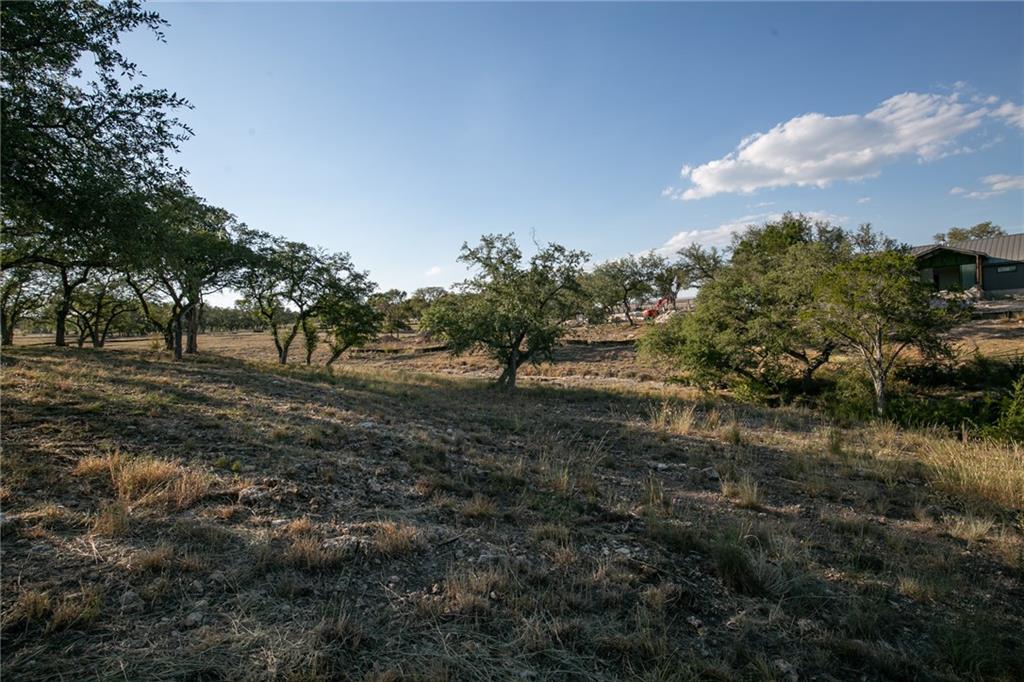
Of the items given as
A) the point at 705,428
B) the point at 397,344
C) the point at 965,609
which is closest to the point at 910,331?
the point at 705,428

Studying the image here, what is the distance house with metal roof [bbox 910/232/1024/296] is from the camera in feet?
123

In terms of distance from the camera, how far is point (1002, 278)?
1495 inches

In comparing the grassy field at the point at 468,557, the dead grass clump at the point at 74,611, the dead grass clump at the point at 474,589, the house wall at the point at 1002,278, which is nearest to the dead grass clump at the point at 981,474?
the grassy field at the point at 468,557

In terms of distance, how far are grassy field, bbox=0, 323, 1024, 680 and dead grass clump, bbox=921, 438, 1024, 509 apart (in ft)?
0.15

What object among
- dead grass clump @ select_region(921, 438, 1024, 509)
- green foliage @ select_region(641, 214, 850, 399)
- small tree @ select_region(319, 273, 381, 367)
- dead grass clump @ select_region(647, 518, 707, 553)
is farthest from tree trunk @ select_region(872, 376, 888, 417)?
small tree @ select_region(319, 273, 381, 367)

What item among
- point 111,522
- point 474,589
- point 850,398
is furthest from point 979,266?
point 111,522

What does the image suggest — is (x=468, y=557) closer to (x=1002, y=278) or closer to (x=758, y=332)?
(x=758, y=332)

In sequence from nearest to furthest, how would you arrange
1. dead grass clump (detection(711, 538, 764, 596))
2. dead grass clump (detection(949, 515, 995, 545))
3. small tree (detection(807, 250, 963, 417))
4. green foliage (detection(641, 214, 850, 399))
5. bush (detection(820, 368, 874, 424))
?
dead grass clump (detection(711, 538, 764, 596)), dead grass clump (detection(949, 515, 995, 545)), small tree (detection(807, 250, 963, 417)), bush (detection(820, 368, 874, 424)), green foliage (detection(641, 214, 850, 399))

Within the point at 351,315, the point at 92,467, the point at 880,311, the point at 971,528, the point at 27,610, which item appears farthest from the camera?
the point at 351,315

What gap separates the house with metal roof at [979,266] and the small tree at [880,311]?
2758 cm

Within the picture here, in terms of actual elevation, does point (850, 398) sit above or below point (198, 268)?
below

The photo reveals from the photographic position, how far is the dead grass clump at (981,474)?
23.5ft

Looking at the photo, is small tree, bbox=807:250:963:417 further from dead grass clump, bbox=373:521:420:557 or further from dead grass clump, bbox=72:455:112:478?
dead grass clump, bbox=72:455:112:478

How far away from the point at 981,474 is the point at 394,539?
9.78m
